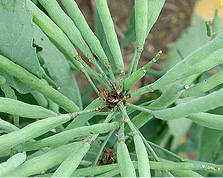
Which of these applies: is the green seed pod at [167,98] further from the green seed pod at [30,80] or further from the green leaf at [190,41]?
the green leaf at [190,41]

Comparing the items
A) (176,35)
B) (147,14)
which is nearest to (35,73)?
(147,14)

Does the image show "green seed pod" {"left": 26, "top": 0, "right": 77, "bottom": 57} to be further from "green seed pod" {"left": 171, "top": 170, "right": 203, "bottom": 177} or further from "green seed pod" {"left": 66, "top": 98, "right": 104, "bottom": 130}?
"green seed pod" {"left": 171, "top": 170, "right": 203, "bottom": 177}

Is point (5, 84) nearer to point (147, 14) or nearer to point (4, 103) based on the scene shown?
point (4, 103)

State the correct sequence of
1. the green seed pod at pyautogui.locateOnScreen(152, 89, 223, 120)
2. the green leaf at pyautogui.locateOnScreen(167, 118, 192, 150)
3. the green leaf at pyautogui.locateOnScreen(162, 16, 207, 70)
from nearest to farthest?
the green seed pod at pyautogui.locateOnScreen(152, 89, 223, 120) → the green leaf at pyautogui.locateOnScreen(167, 118, 192, 150) → the green leaf at pyautogui.locateOnScreen(162, 16, 207, 70)

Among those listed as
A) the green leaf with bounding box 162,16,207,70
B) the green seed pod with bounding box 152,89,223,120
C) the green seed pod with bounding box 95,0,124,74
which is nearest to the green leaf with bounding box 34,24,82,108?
the green seed pod with bounding box 95,0,124,74

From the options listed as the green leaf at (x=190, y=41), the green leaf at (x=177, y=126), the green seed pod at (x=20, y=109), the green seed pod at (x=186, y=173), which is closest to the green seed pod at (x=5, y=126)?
the green seed pod at (x=20, y=109)

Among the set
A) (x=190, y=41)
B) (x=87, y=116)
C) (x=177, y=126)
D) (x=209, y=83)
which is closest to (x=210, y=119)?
(x=209, y=83)
